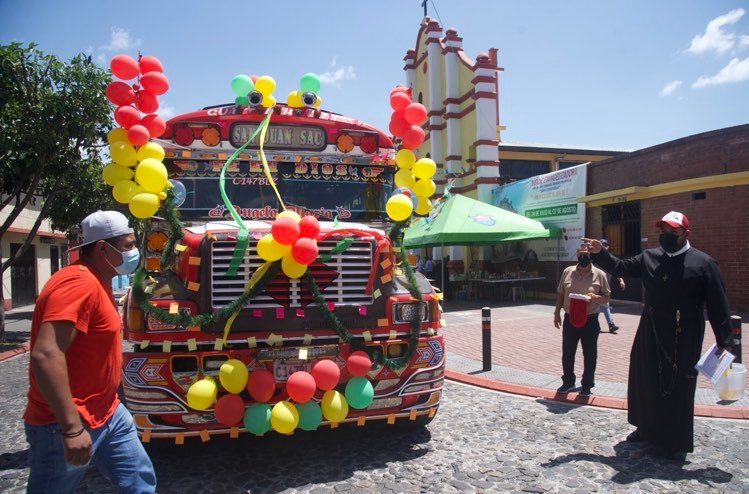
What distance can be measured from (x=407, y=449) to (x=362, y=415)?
71 cm

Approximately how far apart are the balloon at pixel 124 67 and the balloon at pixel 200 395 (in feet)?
9.45

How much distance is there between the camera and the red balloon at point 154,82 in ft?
15.0

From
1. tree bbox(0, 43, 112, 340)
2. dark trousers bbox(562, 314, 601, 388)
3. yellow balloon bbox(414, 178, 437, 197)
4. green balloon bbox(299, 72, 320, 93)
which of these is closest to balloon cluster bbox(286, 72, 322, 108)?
green balloon bbox(299, 72, 320, 93)

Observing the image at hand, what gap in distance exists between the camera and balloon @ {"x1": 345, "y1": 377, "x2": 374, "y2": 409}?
12.6 ft

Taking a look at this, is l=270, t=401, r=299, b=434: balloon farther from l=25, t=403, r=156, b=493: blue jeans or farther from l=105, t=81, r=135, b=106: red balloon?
l=105, t=81, r=135, b=106: red balloon

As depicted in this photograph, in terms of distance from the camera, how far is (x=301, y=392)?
360 cm

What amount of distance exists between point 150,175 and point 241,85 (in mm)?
1582

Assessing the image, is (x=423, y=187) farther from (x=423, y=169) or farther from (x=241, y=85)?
(x=241, y=85)

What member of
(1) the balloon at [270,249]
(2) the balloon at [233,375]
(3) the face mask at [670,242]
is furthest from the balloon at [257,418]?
(3) the face mask at [670,242]

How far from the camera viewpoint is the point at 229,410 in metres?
3.58

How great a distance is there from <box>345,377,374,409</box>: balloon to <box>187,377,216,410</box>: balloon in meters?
1.00

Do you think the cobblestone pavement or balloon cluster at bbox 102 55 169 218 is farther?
balloon cluster at bbox 102 55 169 218

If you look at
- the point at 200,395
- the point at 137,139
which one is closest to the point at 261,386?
the point at 200,395

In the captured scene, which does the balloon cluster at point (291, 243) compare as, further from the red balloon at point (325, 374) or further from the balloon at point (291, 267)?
the red balloon at point (325, 374)
